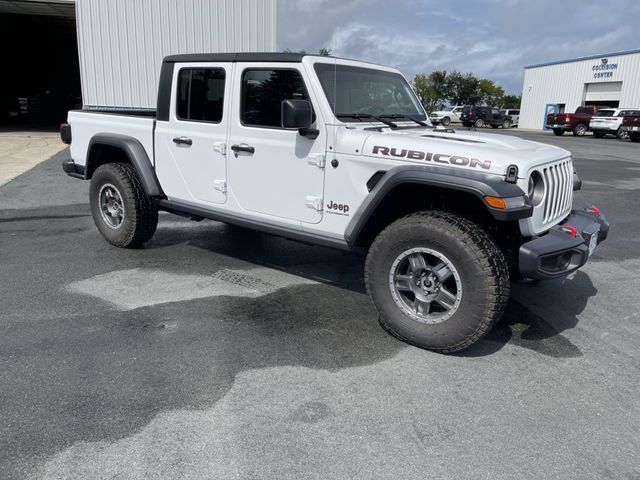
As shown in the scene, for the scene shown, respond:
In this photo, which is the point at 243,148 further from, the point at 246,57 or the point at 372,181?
the point at 372,181

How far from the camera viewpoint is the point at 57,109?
30.4 meters

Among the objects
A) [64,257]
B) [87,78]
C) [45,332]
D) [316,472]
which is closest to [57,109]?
[87,78]

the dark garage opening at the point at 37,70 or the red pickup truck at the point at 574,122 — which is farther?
the red pickup truck at the point at 574,122

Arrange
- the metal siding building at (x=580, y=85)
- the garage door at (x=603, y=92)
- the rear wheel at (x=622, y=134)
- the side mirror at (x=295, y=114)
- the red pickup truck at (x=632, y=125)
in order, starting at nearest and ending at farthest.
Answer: the side mirror at (x=295, y=114), the red pickup truck at (x=632, y=125), the rear wheel at (x=622, y=134), the metal siding building at (x=580, y=85), the garage door at (x=603, y=92)

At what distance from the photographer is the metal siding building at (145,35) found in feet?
48.1

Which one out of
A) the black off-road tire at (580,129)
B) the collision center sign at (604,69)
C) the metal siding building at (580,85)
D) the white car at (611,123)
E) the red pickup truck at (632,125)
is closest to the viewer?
the red pickup truck at (632,125)

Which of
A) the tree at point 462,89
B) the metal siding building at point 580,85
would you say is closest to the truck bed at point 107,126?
the metal siding building at point 580,85

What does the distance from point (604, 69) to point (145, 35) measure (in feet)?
117

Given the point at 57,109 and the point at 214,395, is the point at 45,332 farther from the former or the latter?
the point at 57,109

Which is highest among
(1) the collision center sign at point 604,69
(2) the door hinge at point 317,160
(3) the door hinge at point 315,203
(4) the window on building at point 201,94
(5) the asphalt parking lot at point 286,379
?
(1) the collision center sign at point 604,69

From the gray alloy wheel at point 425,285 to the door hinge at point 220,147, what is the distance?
1849 millimetres

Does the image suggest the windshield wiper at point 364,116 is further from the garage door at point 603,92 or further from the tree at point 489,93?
the tree at point 489,93

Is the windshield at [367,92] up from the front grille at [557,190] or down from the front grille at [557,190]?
up

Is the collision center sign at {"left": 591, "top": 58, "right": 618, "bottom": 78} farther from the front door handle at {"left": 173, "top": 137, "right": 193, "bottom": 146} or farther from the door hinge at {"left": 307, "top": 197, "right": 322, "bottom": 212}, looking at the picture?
the door hinge at {"left": 307, "top": 197, "right": 322, "bottom": 212}
